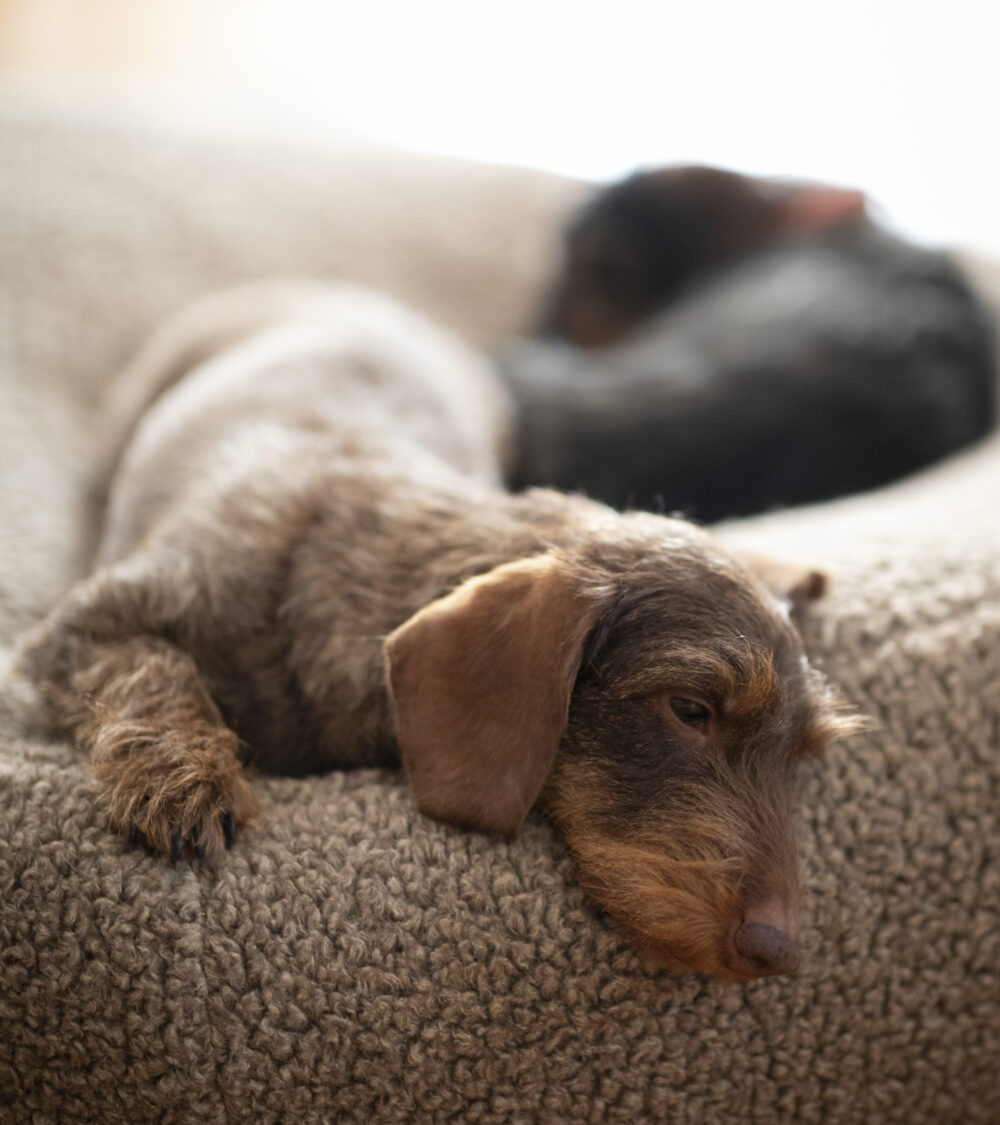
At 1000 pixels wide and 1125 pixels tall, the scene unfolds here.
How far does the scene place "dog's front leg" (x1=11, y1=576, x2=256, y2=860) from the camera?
159cm

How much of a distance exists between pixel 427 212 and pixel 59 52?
258cm

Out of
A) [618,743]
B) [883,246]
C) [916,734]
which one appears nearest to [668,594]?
[618,743]

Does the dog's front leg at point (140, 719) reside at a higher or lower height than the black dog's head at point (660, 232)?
lower

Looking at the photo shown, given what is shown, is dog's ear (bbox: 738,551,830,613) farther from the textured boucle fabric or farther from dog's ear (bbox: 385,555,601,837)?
dog's ear (bbox: 385,555,601,837)

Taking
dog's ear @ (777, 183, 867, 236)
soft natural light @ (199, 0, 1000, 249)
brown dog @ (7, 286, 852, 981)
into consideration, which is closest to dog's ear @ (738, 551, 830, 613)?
brown dog @ (7, 286, 852, 981)

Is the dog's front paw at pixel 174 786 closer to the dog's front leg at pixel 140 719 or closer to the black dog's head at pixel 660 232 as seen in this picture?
the dog's front leg at pixel 140 719

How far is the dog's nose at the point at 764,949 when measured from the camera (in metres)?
1.43

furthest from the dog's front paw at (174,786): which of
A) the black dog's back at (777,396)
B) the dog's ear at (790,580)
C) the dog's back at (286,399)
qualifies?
the black dog's back at (777,396)

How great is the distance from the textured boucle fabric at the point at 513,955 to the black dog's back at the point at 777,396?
824mm

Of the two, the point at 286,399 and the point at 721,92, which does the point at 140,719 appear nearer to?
the point at 286,399

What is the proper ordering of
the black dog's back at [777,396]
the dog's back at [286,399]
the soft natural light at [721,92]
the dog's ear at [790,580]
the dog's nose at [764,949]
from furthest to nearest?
1. the soft natural light at [721,92]
2. the black dog's back at [777,396]
3. the dog's back at [286,399]
4. the dog's ear at [790,580]
5. the dog's nose at [764,949]

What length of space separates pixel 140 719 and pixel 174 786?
0.17m

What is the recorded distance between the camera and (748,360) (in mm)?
3107

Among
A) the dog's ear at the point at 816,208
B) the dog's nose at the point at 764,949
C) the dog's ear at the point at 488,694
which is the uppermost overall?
the dog's ear at the point at 816,208
